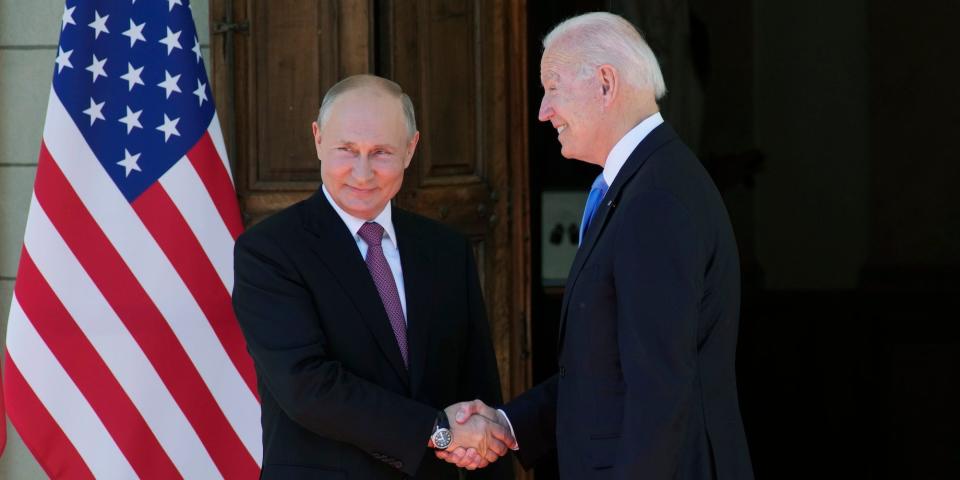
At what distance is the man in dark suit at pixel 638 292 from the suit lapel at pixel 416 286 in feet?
1.52

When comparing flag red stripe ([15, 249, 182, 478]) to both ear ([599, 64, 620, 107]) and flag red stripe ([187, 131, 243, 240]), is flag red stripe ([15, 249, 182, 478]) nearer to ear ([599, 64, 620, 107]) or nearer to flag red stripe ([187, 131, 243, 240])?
flag red stripe ([187, 131, 243, 240])

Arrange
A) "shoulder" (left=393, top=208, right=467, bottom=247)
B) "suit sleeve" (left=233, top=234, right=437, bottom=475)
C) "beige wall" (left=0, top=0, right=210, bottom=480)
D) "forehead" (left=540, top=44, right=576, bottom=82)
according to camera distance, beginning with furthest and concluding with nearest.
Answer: "beige wall" (left=0, top=0, right=210, bottom=480) → "shoulder" (left=393, top=208, right=467, bottom=247) → "suit sleeve" (left=233, top=234, right=437, bottom=475) → "forehead" (left=540, top=44, right=576, bottom=82)

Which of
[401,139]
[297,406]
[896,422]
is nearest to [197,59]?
[401,139]

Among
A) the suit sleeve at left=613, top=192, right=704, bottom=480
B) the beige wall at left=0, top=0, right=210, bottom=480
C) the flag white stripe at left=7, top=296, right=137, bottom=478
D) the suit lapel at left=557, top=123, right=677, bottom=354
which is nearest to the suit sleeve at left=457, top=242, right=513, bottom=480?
the suit lapel at left=557, top=123, right=677, bottom=354

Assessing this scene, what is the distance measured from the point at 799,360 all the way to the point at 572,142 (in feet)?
7.95

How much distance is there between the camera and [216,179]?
4742 millimetres

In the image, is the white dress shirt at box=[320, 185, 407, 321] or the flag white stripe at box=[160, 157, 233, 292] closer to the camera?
the white dress shirt at box=[320, 185, 407, 321]

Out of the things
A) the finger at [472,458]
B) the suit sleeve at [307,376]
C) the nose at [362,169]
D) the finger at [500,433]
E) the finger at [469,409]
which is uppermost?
the nose at [362,169]

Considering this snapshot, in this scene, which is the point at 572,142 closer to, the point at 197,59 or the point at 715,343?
the point at 715,343

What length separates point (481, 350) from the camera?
371 cm

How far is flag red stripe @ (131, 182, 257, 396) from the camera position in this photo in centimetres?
469

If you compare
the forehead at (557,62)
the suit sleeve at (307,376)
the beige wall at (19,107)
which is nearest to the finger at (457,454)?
the suit sleeve at (307,376)

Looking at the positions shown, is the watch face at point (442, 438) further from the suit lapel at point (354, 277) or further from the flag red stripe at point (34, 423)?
the flag red stripe at point (34, 423)

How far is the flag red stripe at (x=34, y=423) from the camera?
14.9 ft
